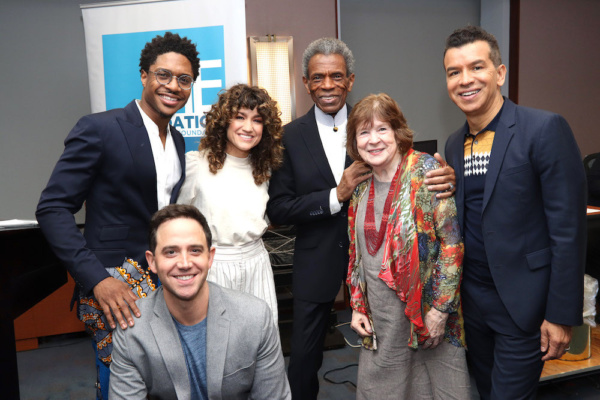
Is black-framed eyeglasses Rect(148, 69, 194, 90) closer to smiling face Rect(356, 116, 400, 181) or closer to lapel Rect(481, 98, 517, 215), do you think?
smiling face Rect(356, 116, 400, 181)

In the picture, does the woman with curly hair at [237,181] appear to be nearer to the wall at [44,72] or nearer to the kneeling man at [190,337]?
the kneeling man at [190,337]

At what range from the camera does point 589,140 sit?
16.9ft

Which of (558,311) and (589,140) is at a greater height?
(589,140)

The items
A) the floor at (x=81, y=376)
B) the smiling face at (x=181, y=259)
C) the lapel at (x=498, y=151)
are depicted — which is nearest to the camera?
the smiling face at (x=181, y=259)

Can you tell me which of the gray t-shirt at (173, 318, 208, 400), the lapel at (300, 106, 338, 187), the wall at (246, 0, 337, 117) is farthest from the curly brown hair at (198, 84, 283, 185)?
the wall at (246, 0, 337, 117)

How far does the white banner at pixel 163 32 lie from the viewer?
110 inches

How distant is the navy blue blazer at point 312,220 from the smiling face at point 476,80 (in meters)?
0.55

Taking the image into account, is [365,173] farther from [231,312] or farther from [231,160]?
[231,312]

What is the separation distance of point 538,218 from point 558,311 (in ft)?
1.00

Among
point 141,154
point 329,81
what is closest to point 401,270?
point 329,81

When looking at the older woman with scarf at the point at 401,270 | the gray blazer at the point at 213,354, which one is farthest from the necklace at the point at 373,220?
the gray blazer at the point at 213,354

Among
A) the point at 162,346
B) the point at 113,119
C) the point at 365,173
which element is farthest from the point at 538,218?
the point at 113,119

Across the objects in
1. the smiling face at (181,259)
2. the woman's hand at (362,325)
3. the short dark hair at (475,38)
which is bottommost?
the woman's hand at (362,325)

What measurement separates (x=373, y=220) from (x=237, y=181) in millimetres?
→ 593
